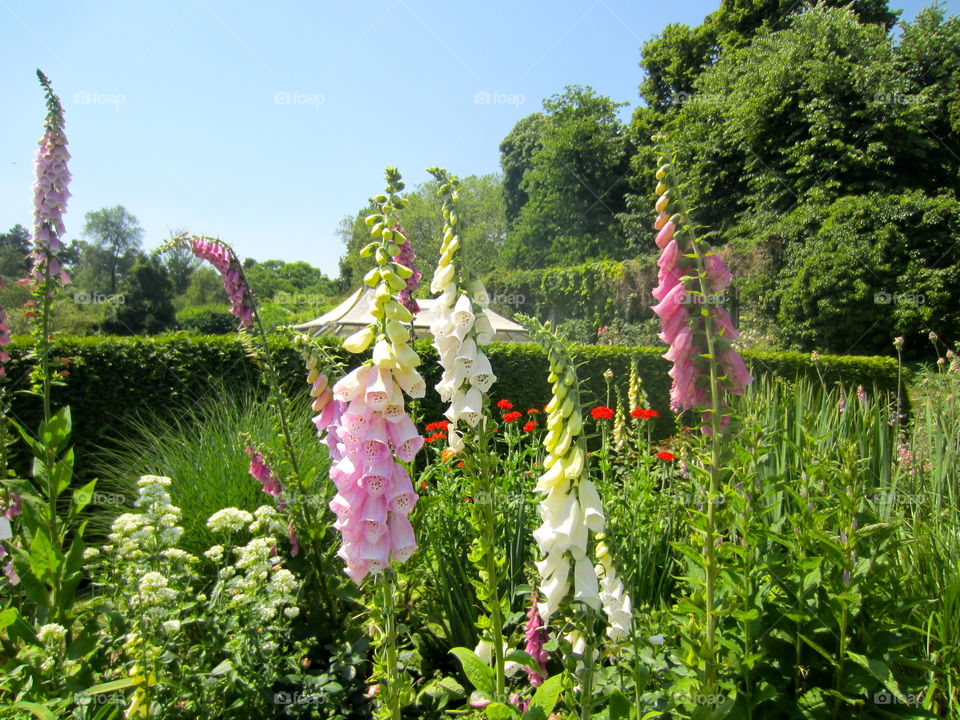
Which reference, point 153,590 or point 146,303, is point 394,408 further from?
point 146,303

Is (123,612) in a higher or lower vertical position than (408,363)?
lower

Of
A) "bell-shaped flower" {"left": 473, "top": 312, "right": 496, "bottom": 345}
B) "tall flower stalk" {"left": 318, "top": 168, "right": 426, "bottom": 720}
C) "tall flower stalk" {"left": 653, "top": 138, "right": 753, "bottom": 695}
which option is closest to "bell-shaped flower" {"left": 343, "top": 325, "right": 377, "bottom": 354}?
"tall flower stalk" {"left": 318, "top": 168, "right": 426, "bottom": 720}

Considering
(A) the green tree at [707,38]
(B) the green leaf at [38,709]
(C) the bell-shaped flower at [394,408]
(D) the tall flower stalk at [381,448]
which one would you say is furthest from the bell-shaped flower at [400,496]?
(A) the green tree at [707,38]

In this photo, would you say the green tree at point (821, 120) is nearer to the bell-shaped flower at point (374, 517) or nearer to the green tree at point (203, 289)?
the bell-shaped flower at point (374, 517)

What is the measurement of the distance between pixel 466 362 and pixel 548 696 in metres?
0.98

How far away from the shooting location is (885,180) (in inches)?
633

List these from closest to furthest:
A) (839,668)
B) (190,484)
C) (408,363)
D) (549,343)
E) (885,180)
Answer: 1. (549,343)
2. (408,363)
3. (839,668)
4. (190,484)
5. (885,180)

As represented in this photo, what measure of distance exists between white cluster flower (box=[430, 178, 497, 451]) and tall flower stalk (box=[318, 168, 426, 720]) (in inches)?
10.8

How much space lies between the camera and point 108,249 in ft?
147

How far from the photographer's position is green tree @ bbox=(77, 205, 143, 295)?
40969mm

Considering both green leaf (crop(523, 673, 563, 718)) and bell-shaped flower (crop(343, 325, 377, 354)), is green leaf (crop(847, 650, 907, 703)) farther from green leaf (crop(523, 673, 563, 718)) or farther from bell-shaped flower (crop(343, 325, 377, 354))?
bell-shaped flower (crop(343, 325, 377, 354))

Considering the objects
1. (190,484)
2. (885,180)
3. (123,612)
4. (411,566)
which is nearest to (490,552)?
(411,566)

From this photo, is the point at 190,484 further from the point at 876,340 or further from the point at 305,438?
the point at 876,340

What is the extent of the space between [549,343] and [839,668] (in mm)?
1400
